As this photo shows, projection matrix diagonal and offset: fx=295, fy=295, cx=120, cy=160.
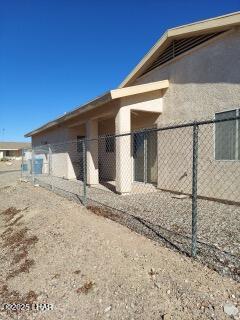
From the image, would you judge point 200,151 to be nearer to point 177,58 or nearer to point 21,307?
point 177,58

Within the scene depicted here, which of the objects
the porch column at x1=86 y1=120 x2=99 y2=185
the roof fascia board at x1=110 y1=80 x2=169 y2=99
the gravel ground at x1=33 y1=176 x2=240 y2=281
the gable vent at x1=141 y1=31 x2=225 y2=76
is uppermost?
the gable vent at x1=141 y1=31 x2=225 y2=76

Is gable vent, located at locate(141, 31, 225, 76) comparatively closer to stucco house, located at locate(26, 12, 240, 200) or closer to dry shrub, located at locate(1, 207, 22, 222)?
stucco house, located at locate(26, 12, 240, 200)

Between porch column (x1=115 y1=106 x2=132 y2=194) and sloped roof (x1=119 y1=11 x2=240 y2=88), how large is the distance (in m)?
2.43

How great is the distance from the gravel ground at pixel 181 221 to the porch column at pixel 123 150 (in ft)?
1.42

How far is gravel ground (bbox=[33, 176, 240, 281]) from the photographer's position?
4.25 metres

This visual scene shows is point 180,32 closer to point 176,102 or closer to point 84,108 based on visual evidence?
point 176,102

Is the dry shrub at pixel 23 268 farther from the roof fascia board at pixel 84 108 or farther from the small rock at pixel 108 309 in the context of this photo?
the roof fascia board at pixel 84 108

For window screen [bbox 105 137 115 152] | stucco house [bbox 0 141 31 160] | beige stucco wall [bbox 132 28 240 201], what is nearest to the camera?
beige stucco wall [bbox 132 28 240 201]

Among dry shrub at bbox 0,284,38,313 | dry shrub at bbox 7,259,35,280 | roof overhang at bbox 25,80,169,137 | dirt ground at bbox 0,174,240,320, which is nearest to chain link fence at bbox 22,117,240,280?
dirt ground at bbox 0,174,240,320

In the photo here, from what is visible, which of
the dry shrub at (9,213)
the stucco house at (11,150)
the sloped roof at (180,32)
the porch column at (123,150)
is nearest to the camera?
the sloped roof at (180,32)

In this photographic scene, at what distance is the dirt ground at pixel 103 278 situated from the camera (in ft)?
10.5

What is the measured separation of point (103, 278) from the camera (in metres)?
3.87

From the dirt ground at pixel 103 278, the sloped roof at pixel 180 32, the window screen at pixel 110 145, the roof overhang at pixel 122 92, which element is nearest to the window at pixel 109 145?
the window screen at pixel 110 145

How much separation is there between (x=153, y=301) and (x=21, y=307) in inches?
62.7
